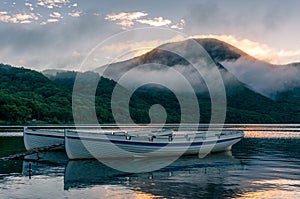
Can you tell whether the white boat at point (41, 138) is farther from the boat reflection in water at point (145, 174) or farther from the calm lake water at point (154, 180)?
the boat reflection in water at point (145, 174)

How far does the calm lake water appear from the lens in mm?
24578

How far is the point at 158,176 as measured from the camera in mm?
31859

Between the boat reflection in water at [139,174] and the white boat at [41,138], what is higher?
the white boat at [41,138]

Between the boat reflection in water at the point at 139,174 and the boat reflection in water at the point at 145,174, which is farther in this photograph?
the boat reflection in water at the point at 145,174

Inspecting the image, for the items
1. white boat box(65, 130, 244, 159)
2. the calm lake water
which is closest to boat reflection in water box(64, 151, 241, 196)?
the calm lake water

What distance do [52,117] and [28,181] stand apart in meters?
173

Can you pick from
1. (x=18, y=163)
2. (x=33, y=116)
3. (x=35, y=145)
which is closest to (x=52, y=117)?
(x=33, y=116)

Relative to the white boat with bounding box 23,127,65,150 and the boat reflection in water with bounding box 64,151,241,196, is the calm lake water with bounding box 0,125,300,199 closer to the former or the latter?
the boat reflection in water with bounding box 64,151,241,196

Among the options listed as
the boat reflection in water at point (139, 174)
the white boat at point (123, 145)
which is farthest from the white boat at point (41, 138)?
the white boat at point (123, 145)

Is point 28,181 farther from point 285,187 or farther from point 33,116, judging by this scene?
point 33,116

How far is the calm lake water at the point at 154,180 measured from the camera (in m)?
24.6

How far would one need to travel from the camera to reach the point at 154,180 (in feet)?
97.7

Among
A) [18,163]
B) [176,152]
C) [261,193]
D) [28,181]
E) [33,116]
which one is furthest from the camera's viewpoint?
[33,116]

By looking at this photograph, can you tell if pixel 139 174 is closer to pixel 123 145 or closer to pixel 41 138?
pixel 123 145
